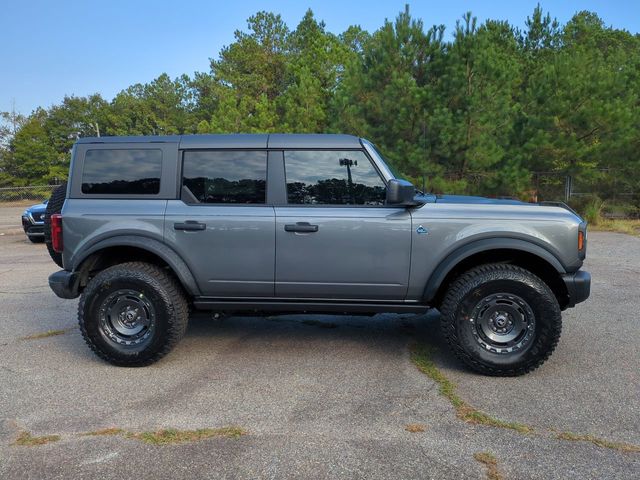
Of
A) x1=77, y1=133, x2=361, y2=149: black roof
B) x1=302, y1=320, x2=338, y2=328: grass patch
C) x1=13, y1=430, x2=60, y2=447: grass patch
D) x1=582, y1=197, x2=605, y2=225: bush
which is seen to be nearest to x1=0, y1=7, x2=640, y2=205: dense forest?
x1=582, y1=197, x2=605, y2=225: bush

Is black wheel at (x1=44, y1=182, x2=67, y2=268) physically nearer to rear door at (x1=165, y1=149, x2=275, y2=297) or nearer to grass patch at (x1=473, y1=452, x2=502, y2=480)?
rear door at (x1=165, y1=149, x2=275, y2=297)

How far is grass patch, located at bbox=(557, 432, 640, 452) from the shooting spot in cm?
300

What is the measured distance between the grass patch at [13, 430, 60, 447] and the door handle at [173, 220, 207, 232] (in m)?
1.79

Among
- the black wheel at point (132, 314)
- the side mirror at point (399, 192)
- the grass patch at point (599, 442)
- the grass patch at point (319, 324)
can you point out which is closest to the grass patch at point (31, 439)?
the black wheel at point (132, 314)

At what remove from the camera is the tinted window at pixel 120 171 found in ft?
14.8

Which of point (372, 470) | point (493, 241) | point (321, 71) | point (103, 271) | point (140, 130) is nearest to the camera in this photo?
point (372, 470)

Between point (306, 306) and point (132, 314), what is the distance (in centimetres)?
150

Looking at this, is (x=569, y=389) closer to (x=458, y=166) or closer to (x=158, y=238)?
(x=158, y=238)

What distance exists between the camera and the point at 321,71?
27.9 meters

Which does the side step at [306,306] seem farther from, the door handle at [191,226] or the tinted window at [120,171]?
the tinted window at [120,171]

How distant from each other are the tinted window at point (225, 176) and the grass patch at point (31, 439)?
80.9 inches

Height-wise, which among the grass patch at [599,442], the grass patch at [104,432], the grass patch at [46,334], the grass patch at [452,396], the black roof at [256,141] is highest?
the black roof at [256,141]

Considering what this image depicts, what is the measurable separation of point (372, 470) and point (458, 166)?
12.9m

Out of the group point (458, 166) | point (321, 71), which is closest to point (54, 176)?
point (321, 71)
